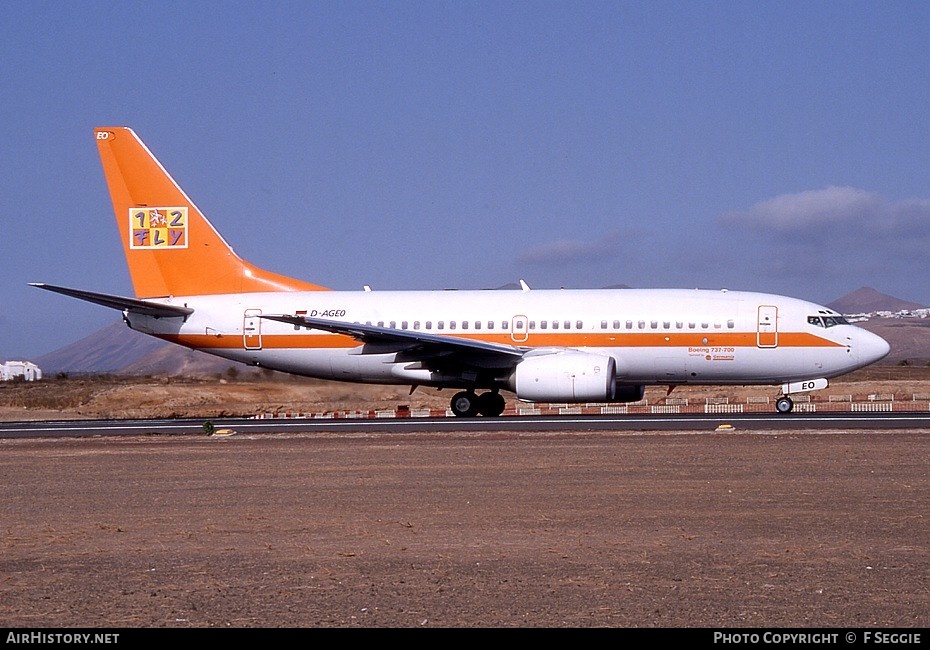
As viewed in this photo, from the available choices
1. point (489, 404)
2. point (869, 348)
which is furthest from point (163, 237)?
point (869, 348)

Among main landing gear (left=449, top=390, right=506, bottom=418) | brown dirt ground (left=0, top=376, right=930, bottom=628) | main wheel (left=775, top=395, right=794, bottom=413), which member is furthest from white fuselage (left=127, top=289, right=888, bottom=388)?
brown dirt ground (left=0, top=376, right=930, bottom=628)

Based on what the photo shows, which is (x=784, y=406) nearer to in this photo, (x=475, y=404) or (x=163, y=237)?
(x=475, y=404)

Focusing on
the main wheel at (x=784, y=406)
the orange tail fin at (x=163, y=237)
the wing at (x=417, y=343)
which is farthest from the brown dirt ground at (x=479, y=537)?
the orange tail fin at (x=163, y=237)

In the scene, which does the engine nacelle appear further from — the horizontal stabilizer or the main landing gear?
the horizontal stabilizer

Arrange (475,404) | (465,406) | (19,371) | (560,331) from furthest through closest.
A: 1. (19,371)
2. (475,404)
3. (465,406)
4. (560,331)

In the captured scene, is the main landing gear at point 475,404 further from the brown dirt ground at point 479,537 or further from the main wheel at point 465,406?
the brown dirt ground at point 479,537

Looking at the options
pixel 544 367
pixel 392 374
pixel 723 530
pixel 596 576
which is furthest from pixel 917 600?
pixel 392 374

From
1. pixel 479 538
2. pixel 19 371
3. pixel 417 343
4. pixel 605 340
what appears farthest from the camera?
pixel 19 371

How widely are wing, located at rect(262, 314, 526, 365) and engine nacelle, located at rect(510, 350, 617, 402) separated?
3.48 feet

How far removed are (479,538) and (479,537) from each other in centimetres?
5

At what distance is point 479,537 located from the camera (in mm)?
11242

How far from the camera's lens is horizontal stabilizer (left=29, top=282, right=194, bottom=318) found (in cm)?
2934

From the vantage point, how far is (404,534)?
11.5 meters
